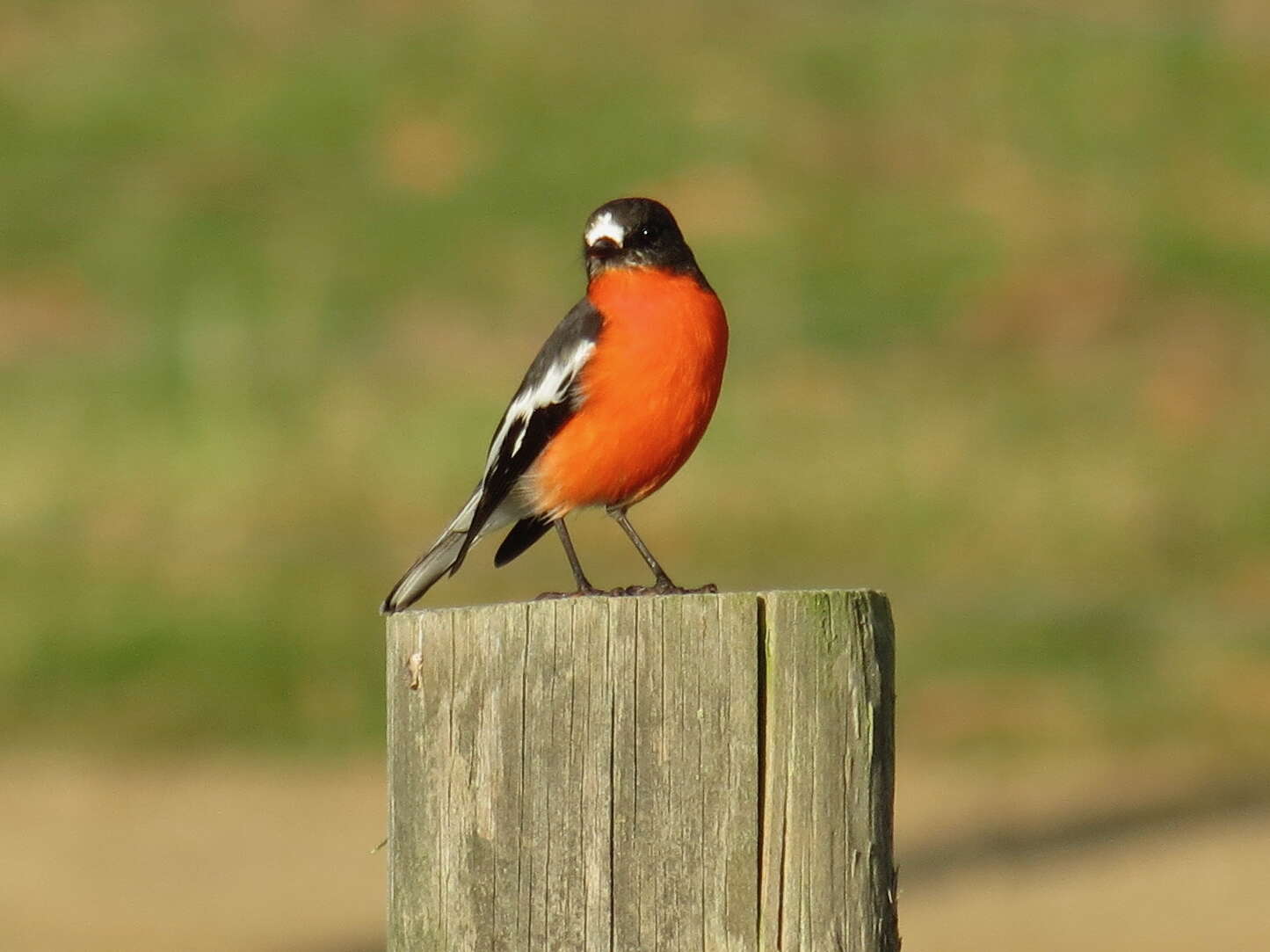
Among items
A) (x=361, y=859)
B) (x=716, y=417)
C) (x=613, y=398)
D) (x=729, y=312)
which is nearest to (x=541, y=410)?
(x=613, y=398)

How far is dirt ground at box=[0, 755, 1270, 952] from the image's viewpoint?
33.9ft

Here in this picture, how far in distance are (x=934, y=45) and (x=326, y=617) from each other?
1094 cm

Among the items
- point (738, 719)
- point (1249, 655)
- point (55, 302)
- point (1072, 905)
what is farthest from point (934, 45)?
point (738, 719)

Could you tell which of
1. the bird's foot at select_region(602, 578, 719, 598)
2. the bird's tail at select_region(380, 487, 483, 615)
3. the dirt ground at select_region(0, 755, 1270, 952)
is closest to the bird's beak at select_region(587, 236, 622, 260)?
the bird's tail at select_region(380, 487, 483, 615)

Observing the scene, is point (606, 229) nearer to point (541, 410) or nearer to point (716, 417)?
point (541, 410)

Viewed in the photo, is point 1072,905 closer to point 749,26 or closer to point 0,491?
point 0,491

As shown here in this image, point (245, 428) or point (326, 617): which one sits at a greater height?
point (245, 428)

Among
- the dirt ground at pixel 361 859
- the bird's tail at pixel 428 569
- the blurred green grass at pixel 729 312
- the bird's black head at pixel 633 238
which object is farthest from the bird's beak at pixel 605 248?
the blurred green grass at pixel 729 312

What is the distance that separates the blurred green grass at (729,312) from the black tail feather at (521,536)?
7.00 metres

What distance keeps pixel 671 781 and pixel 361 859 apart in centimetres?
780

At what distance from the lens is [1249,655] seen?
1423cm

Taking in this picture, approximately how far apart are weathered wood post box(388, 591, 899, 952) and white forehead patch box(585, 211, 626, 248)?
2.69 meters

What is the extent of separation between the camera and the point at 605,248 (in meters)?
6.52

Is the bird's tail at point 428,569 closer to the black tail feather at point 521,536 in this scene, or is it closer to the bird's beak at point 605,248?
the black tail feather at point 521,536
